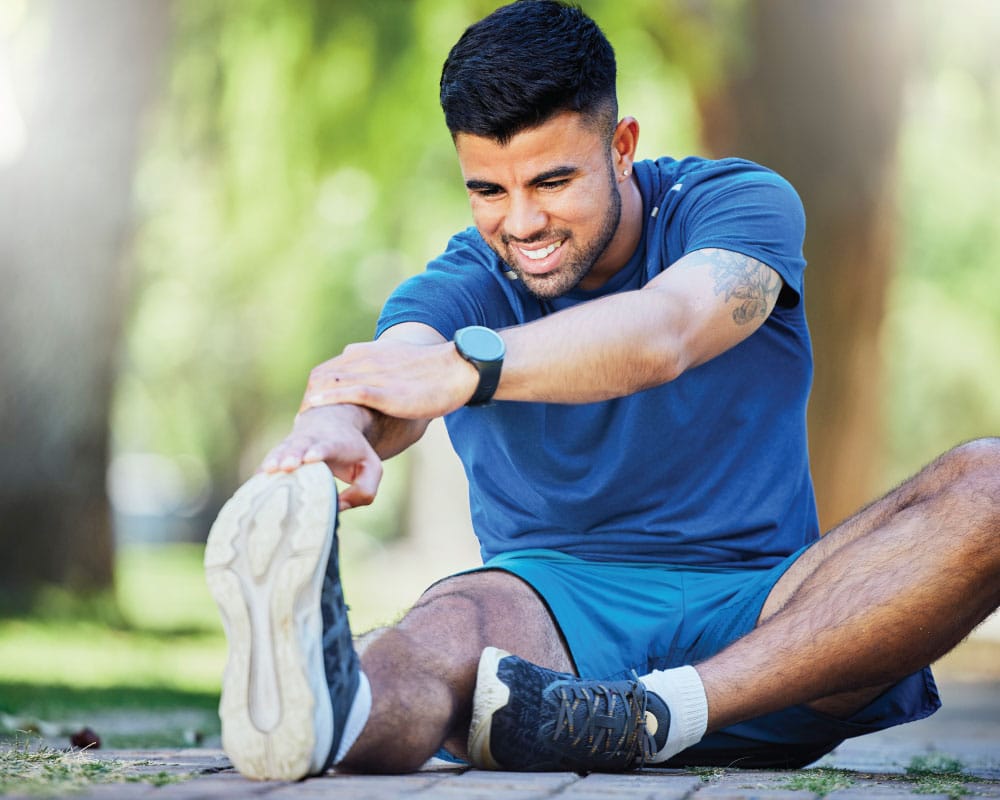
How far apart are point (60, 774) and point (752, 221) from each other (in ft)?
6.43

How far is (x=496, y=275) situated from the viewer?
360cm

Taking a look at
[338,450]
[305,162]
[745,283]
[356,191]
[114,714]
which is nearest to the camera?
[338,450]

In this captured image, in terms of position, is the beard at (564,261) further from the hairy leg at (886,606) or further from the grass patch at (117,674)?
the grass patch at (117,674)

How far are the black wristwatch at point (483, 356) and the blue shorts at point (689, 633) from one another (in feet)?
1.84

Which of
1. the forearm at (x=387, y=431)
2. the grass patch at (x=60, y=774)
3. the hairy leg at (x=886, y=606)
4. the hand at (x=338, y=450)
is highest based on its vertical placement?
the forearm at (x=387, y=431)

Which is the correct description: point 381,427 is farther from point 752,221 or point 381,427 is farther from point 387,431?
point 752,221

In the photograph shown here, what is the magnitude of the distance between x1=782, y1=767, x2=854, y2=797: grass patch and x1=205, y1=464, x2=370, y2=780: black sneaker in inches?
33.7

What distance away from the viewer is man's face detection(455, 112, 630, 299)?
3377 millimetres

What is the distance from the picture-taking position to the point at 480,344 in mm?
2867

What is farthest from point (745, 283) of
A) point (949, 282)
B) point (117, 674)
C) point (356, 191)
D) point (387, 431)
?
point (949, 282)

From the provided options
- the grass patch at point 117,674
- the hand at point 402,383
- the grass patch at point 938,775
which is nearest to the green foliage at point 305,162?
the grass patch at point 117,674

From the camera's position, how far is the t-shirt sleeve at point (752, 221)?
3.32 metres

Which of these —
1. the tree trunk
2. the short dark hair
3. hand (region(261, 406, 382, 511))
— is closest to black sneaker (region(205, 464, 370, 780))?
hand (region(261, 406, 382, 511))

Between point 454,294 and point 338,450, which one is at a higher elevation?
point 454,294
